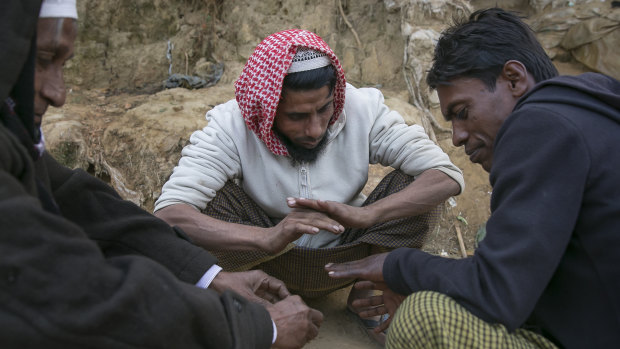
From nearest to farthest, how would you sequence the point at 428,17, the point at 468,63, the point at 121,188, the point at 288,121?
the point at 468,63 → the point at 288,121 → the point at 121,188 → the point at 428,17

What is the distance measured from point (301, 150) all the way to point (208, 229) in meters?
0.69

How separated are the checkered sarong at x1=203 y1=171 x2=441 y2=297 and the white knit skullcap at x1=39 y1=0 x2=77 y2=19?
156 centimetres

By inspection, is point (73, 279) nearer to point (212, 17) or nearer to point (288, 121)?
point (288, 121)

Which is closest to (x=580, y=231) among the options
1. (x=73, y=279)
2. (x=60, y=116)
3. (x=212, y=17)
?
(x=73, y=279)

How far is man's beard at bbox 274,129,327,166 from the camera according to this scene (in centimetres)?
301

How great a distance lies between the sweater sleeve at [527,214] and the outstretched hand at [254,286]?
37.1 inches

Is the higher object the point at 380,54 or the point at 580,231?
the point at 580,231

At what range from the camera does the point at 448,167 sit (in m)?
3.04

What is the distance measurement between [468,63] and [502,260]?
0.93 metres

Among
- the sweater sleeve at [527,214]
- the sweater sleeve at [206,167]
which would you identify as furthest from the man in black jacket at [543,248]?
the sweater sleeve at [206,167]

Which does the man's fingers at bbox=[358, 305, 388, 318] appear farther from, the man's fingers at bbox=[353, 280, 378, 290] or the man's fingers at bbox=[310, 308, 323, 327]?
the man's fingers at bbox=[310, 308, 323, 327]

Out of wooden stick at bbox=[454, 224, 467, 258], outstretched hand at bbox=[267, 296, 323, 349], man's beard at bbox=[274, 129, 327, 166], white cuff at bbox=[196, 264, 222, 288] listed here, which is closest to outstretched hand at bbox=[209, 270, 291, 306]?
white cuff at bbox=[196, 264, 222, 288]

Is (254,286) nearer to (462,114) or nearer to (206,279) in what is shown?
(206,279)

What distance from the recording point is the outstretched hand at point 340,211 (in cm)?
264
